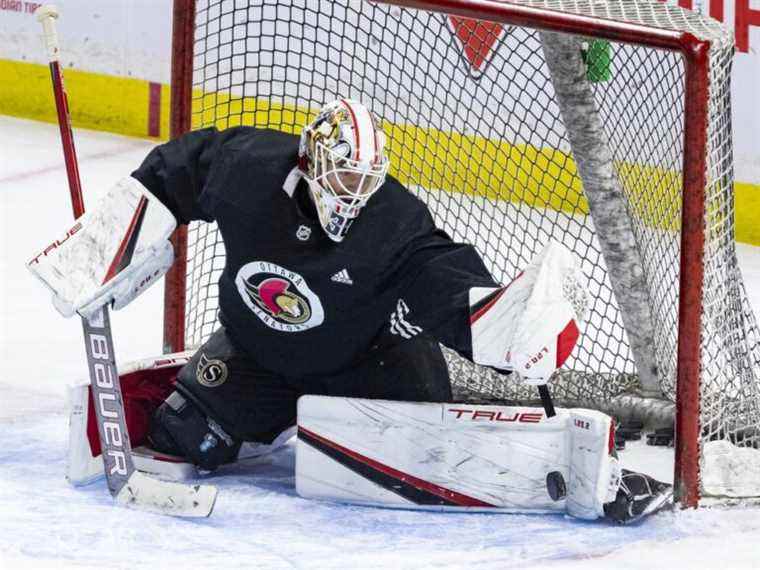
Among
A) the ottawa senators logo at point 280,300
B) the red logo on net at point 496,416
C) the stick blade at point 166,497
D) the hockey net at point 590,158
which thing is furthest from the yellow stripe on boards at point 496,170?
the stick blade at point 166,497

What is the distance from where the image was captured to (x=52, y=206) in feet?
19.5

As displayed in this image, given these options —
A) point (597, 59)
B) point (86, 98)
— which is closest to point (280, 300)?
point (597, 59)

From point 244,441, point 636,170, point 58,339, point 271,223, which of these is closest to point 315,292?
point 271,223

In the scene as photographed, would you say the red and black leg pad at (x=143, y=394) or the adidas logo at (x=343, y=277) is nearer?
the adidas logo at (x=343, y=277)

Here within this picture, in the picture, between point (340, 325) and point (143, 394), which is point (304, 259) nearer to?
point (340, 325)

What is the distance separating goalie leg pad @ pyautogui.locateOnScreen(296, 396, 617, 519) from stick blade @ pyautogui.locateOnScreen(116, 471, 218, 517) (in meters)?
0.21

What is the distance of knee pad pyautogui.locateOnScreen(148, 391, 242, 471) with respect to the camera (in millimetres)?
3568

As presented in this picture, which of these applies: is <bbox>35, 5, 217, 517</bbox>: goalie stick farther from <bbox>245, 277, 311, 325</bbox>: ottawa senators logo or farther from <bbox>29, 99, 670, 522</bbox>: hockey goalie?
<bbox>245, 277, 311, 325</bbox>: ottawa senators logo

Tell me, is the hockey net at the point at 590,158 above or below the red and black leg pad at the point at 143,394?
above

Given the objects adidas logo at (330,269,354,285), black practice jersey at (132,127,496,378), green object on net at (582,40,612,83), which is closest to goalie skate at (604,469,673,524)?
black practice jersey at (132,127,496,378)

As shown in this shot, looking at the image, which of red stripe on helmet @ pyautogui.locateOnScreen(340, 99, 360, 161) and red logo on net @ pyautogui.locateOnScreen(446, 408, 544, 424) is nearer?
red stripe on helmet @ pyautogui.locateOnScreen(340, 99, 360, 161)

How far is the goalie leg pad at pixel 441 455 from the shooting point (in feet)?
10.9

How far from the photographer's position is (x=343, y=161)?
3.17m

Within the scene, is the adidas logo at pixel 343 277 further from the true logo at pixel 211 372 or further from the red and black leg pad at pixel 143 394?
the red and black leg pad at pixel 143 394
